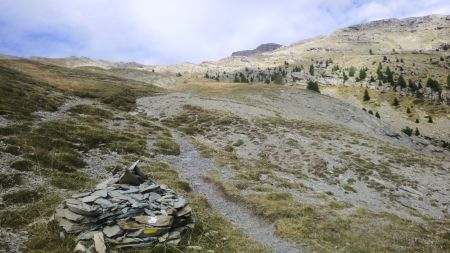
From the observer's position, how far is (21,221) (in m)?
17.3

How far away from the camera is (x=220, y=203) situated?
26.4 meters

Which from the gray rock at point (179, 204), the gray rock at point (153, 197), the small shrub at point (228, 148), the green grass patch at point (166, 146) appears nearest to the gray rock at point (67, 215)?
the gray rock at point (153, 197)

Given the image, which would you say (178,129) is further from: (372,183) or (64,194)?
(64,194)

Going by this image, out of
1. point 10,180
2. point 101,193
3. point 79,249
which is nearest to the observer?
point 79,249

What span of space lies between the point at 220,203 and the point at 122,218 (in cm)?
1033

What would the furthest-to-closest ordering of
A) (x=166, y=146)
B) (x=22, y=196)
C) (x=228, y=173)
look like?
(x=166, y=146) < (x=228, y=173) < (x=22, y=196)

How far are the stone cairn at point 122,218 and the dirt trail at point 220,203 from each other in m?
4.68

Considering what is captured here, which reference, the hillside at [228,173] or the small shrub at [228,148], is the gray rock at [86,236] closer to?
the hillside at [228,173]

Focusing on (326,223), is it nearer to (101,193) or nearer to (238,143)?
(101,193)

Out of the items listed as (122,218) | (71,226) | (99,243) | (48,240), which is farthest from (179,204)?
(48,240)

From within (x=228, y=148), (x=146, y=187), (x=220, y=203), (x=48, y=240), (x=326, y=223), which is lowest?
(x=228, y=148)

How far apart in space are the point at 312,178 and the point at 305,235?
1810 centimetres

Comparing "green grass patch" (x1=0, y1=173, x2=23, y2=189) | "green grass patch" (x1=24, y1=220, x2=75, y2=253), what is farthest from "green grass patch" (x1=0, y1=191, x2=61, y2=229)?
"green grass patch" (x1=0, y1=173, x2=23, y2=189)

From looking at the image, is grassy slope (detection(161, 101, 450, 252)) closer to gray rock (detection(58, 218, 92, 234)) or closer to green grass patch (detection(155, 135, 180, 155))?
green grass patch (detection(155, 135, 180, 155))
